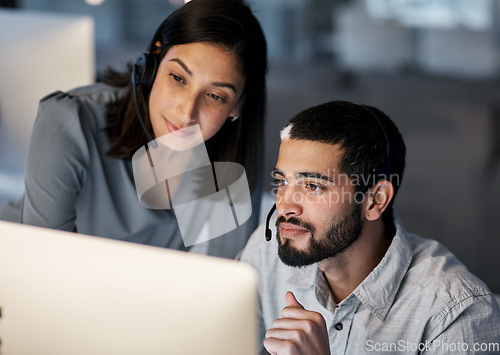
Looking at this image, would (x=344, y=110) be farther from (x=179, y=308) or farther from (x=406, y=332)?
(x=179, y=308)

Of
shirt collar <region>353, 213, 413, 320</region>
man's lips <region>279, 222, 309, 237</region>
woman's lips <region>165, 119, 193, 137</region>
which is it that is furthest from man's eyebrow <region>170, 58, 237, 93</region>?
shirt collar <region>353, 213, 413, 320</region>

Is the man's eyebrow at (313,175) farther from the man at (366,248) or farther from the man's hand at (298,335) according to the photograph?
the man's hand at (298,335)

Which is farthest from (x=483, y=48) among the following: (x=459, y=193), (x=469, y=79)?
(x=459, y=193)

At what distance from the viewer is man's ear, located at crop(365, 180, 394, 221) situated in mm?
1050

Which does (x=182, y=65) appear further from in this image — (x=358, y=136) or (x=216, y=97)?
(x=358, y=136)

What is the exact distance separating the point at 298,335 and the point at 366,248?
0.33 metres

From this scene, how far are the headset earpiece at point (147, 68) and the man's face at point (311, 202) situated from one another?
0.39 meters

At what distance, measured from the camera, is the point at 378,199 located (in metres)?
1.06

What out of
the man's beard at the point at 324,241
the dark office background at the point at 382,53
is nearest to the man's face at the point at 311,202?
the man's beard at the point at 324,241

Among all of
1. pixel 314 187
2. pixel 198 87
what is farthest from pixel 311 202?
pixel 198 87

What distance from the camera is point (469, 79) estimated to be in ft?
18.4

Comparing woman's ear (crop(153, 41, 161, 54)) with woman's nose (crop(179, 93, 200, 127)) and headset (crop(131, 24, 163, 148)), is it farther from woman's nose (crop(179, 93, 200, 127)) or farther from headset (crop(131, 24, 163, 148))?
woman's nose (crop(179, 93, 200, 127))

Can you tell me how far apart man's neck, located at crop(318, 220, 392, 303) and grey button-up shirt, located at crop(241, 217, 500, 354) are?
0.03 m

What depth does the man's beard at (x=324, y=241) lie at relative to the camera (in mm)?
1026
